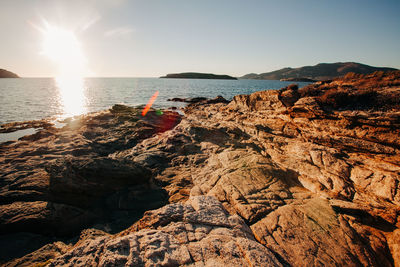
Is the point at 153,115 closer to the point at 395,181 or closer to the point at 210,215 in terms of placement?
the point at 210,215

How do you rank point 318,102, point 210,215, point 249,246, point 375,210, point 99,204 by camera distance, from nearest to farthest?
point 249,246 < point 210,215 < point 375,210 < point 99,204 < point 318,102

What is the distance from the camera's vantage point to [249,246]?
4770 millimetres

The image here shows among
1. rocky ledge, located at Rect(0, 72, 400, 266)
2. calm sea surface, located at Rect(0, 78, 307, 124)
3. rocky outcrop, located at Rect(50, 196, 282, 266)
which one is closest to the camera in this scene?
rocky outcrop, located at Rect(50, 196, 282, 266)

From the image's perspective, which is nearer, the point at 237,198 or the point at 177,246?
the point at 177,246

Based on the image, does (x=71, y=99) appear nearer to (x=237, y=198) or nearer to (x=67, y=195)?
(x=67, y=195)

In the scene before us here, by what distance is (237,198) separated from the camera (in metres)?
7.52

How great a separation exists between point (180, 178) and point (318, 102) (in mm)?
9668

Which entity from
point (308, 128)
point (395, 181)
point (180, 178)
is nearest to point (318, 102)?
point (308, 128)

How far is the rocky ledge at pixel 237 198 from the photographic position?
495 cm

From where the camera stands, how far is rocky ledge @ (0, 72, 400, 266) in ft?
16.2

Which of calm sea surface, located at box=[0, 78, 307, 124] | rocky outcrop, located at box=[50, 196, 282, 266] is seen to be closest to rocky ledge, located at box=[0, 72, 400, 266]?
rocky outcrop, located at box=[50, 196, 282, 266]

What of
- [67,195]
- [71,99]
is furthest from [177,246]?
[71,99]

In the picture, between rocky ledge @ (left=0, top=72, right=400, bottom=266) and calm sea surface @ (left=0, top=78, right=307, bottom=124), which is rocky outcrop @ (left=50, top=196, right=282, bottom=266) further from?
calm sea surface @ (left=0, top=78, right=307, bottom=124)

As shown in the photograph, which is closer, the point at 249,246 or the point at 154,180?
the point at 249,246
